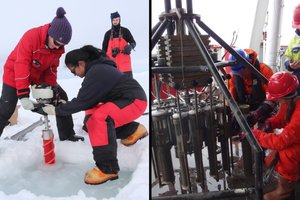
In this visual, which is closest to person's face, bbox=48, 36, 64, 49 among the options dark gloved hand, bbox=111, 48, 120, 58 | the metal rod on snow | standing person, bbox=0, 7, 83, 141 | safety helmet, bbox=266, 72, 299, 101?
standing person, bbox=0, 7, 83, 141

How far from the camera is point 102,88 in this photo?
4.49ft

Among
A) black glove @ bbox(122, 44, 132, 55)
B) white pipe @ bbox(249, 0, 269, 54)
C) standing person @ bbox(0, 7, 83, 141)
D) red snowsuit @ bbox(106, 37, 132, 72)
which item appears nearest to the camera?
standing person @ bbox(0, 7, 83, 141)

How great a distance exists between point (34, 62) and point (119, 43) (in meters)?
0.59

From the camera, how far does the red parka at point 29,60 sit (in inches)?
53.0

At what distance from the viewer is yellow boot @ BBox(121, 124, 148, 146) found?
5.29 feet

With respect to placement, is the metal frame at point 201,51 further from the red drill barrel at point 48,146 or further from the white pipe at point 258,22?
the white pipe at point 258,22

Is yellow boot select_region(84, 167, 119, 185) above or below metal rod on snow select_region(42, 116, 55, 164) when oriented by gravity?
below

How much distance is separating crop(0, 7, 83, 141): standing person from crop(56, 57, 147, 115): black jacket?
18 cm

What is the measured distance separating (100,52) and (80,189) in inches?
26.2

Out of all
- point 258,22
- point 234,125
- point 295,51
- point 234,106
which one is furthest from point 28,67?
point 258,22

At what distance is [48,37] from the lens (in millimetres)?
1355

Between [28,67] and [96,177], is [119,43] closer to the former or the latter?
[28,67]

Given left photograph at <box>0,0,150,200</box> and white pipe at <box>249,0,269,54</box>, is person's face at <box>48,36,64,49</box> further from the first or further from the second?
white pipe at <box>249,0,269,54</box>

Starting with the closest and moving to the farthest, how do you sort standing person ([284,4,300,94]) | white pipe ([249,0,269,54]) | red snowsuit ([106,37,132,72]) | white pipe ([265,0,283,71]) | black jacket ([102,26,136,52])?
black jacket ([102,26,136,52]), red snowsuit ([106,37,132,72]), standing person ([284,4,300,94]), white pipe ([265,0,283,71]), white pipe ([249,0,269,54])
